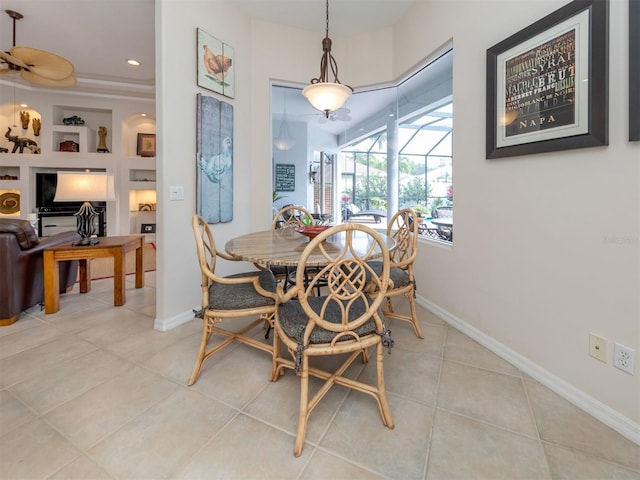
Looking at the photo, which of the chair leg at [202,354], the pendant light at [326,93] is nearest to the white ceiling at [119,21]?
the pendant light at [326,93]

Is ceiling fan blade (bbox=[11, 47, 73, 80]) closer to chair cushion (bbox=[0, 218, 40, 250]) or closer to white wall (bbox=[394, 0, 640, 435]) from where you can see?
chair cushion (bbox=[0, 218, 40, 250])

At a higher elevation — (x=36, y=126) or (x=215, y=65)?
(x=36, y=126)

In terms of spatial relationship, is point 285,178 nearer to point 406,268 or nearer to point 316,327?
point 406,268

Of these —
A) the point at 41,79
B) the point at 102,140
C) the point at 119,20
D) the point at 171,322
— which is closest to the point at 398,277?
the point at 171,322

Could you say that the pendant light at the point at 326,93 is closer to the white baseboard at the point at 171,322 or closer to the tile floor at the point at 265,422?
the tile floor at the point at 265,422

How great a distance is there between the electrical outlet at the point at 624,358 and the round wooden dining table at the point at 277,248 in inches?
45.3

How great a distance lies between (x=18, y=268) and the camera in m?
2.44

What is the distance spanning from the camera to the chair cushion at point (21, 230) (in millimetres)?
2389

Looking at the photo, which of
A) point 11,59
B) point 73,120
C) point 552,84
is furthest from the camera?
point 73,120

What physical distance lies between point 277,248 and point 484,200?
4.98 ft

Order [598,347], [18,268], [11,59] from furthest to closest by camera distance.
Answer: [11,59] < [18,268] < [598,347]

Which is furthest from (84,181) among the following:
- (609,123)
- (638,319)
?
(638,319)

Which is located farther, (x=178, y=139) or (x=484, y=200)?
(x=178, y=139)

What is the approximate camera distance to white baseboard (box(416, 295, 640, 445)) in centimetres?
135
